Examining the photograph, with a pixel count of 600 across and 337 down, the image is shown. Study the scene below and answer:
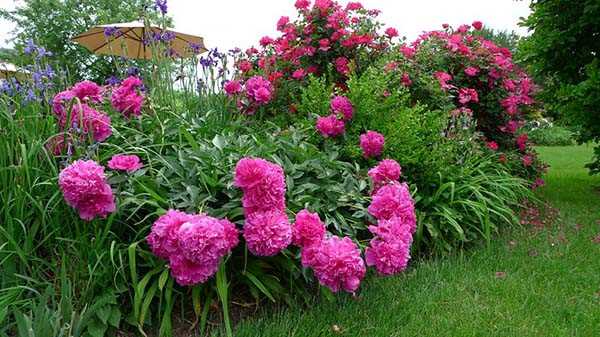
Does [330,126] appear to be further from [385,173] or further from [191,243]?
[191,243]

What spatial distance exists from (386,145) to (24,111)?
2298mm

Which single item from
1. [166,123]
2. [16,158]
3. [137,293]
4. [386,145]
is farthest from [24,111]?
[386,145]

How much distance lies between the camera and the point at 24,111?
2.72 m

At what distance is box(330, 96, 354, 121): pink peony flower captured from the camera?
3.36 meters

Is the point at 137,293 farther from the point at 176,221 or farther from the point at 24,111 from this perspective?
the point at 24,111

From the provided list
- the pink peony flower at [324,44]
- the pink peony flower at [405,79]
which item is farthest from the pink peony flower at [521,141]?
the pink peony flower at [324,44]

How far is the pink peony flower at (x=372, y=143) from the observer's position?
3119 millimetres

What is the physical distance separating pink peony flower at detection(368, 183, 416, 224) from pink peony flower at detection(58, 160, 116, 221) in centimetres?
122

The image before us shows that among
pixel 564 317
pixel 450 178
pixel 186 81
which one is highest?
pixel 186 81

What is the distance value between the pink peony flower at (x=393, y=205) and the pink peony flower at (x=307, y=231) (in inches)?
15.9

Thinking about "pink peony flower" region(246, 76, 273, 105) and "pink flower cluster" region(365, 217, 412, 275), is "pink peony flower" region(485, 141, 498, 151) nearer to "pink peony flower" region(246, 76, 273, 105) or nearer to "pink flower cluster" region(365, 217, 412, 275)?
"pink peony flower" region(246, 76, 273, 105)

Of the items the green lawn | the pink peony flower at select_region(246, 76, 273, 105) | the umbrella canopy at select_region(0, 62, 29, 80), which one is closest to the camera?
the green lawn

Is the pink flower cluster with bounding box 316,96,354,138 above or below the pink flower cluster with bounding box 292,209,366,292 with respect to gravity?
above

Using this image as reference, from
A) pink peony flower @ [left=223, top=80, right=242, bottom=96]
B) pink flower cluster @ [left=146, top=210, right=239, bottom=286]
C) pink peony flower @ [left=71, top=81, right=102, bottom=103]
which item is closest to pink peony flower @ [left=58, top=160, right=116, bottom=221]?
pink flower cluster @ [left=146, top=210, right=239, bottom=286]
